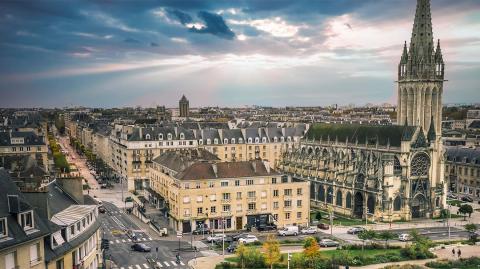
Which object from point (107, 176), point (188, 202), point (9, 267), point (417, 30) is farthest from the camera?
point (107, 176)

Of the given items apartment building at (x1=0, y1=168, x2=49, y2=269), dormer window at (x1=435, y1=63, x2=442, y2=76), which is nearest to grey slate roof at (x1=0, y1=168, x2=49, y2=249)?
apartment building at (x1=0, y1=168, x2=49, y2=269)

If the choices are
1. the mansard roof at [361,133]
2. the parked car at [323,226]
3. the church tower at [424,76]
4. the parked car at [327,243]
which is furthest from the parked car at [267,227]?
the church tower at [424,76]

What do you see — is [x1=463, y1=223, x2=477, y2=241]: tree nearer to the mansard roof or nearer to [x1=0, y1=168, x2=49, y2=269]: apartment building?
the mansard roof

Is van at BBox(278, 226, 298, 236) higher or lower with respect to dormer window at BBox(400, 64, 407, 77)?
lower

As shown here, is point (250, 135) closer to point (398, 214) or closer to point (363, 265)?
point (398, 214)

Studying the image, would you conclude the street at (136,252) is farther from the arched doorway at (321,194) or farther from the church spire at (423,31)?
the church spire at (423,31)

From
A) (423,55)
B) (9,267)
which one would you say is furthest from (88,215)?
(423,55)

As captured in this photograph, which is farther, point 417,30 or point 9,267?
point 417,30
